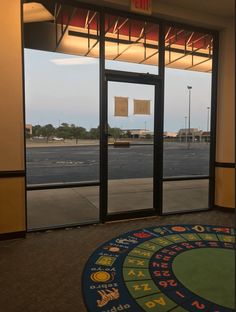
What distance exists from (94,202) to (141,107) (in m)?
2.22

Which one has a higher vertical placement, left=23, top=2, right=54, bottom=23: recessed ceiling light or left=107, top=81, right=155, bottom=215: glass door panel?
left=23, top=2, right=54, bottom=23: recessed ceiling light

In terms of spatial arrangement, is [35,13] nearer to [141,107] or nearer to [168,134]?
[141,107]

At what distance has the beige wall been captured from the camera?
331 cm

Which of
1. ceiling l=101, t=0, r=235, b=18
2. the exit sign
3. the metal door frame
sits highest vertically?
ceiling l=101, t=0, r=235, b=18

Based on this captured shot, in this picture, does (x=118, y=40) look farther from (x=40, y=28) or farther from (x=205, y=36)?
(x=205, y=36)

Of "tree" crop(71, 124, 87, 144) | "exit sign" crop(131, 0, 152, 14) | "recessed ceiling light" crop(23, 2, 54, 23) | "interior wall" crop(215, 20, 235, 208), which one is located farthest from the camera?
"interior wall" crop(215, 20, 235, 208)

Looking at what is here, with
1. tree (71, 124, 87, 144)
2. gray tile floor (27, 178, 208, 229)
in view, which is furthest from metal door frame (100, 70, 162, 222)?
tree (71, 124, 87, 144)

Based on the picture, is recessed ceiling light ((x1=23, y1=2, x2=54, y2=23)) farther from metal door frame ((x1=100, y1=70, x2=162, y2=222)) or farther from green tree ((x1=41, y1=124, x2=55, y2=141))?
green tree ((x1=41, y1=124, x2=55, y2=141))

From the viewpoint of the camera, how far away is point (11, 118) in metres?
3.40

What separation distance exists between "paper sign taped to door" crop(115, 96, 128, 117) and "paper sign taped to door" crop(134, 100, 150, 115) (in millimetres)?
185

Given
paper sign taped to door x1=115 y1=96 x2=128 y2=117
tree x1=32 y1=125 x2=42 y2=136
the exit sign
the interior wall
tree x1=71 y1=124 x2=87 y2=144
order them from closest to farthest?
tree x1=32 y1=125 x2=42 y2=136 < the exit sign < paper sign taped to door x1=115 y1=96 x2=128 y2=117 < tree x1=71 y1=124 x2=87 y2=144 < the interior wall

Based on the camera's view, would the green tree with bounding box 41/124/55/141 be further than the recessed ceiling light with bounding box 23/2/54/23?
Yes

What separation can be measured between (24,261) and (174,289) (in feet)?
5.14

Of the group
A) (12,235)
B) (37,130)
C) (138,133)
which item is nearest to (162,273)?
(12,235)
